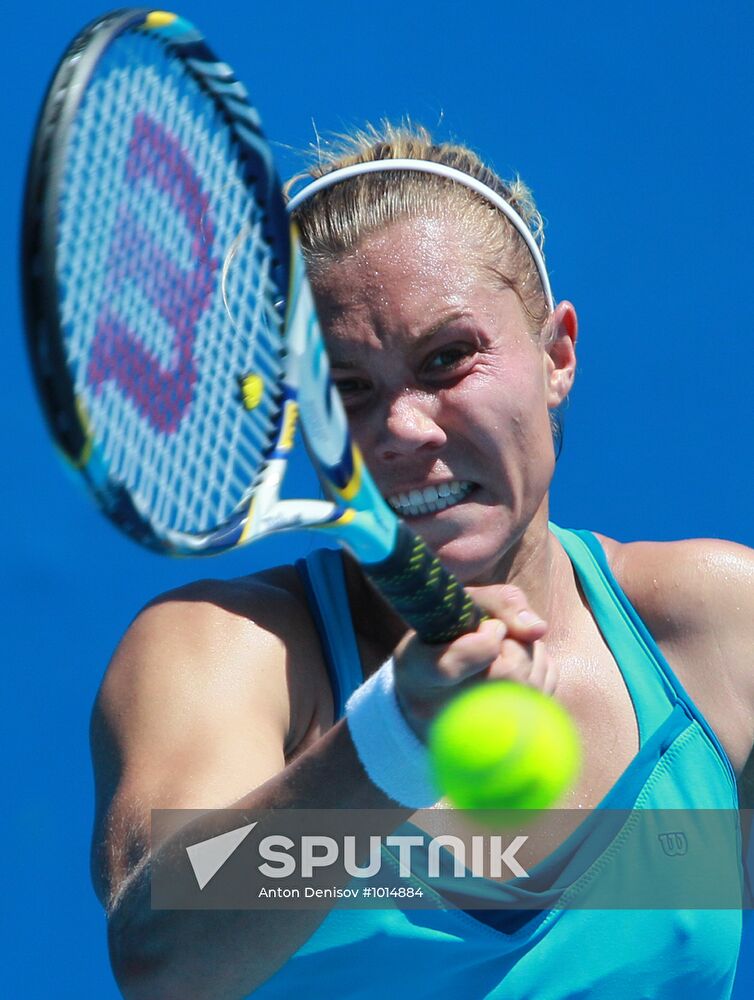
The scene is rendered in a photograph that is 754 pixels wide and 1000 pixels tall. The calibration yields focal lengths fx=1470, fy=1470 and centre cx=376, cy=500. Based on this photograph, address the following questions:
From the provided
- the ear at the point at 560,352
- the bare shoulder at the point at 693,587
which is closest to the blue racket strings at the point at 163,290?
the ear at the point at 560,352

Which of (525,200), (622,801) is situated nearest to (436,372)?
(525,200)

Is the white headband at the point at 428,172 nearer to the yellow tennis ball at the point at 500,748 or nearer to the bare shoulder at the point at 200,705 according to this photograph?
the bare shoulder at the point at 200,705

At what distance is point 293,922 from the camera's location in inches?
32.8

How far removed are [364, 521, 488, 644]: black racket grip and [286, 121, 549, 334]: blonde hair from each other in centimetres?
37

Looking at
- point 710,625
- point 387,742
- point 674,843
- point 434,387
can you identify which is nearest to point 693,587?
point 710,625

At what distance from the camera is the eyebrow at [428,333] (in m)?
1.06

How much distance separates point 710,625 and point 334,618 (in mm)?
333

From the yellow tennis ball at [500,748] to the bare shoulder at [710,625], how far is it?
255 mm

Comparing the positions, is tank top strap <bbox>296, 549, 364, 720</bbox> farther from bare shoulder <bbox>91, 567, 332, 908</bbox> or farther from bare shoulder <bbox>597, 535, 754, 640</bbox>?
bare shoulder <bbox>597, 535, 754, 640</bbox>

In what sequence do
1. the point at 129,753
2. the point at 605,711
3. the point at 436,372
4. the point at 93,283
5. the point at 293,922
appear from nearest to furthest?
the point at 93,283
the point at 293,922
the point at 129,753
the point at 436,372
the point at 605,711

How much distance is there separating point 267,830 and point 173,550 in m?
0.30

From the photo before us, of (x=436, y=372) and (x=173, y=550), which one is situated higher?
(x=436, y=372)

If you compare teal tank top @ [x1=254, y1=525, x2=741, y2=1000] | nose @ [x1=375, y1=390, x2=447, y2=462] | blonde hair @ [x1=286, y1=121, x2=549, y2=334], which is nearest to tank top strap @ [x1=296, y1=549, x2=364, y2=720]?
teal tank top @ [x1=254, y1=525, x2=741, y2=1000]

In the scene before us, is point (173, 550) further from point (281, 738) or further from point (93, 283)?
point (281, 738)
